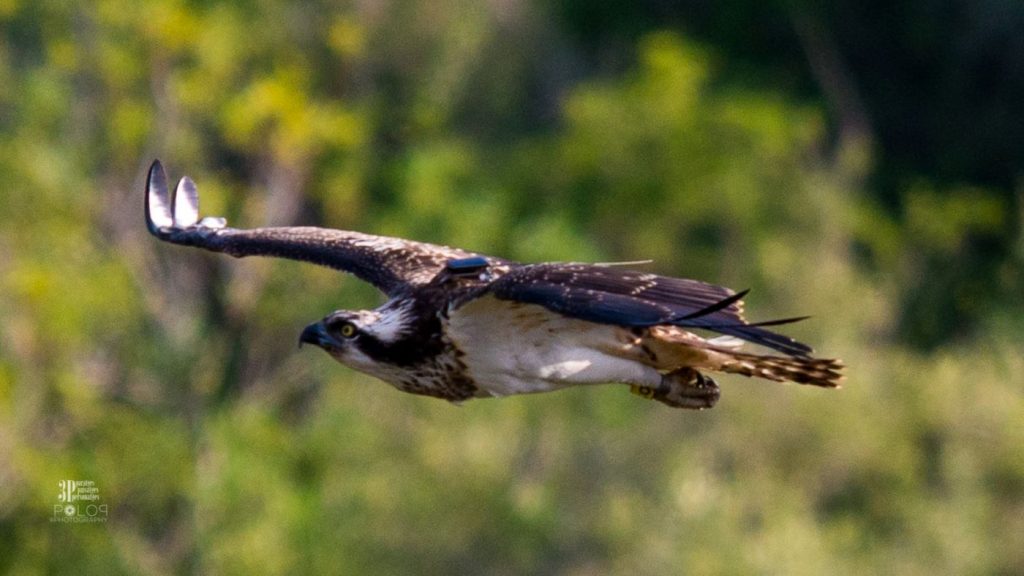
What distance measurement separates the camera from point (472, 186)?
42.5 m

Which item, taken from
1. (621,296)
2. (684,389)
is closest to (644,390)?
(684,389)

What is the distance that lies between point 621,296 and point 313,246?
2769 millimetres

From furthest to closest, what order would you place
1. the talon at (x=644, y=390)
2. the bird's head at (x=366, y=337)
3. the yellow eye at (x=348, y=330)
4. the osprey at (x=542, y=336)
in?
the talon at (x=644, y=390)
the yellow eye at (x=348, y=330)
the bird's head at (x=366, y=337)
the osprey at (x=542, y=336)

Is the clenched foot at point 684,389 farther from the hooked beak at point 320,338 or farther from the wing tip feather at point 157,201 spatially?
the wing tip feather at point 157,201

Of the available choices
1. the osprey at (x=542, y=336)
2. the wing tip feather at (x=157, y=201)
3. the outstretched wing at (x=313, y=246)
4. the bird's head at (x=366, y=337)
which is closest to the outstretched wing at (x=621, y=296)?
the osprey at (x=542, y=336)

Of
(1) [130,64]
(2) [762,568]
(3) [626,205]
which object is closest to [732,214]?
(3) [626,205]

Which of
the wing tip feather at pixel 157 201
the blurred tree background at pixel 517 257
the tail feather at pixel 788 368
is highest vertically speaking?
the blurred tree background at pixel 517 257

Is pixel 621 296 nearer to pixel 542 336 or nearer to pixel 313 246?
pixel 542 336

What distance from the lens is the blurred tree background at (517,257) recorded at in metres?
26.0

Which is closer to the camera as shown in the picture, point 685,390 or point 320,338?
point 320,338

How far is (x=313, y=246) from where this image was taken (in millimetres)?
12820

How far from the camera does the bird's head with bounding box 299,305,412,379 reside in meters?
11.4

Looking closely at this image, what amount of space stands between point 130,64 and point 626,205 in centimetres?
900

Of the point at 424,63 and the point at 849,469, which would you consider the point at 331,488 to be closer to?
the point at 849,469
